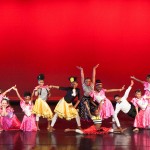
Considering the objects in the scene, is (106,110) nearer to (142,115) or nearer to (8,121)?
(142,115)

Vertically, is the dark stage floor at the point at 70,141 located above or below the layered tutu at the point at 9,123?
below

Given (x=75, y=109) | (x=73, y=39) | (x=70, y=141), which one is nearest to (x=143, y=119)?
(x=75, y=109)

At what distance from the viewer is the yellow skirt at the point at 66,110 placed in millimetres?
8352

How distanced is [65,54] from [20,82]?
1.45 m

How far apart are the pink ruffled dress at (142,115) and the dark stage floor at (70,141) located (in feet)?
0.69

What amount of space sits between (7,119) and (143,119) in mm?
2672

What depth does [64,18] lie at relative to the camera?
11.8 meters

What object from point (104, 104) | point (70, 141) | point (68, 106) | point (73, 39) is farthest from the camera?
point (73, 39)

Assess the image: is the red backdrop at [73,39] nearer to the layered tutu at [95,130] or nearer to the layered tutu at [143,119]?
the layered tutu at [143,119]

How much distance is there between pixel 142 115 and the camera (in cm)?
873

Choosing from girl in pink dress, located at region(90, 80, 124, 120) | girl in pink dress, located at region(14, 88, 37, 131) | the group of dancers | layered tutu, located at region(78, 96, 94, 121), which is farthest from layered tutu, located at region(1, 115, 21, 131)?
girl in pink dress, located at region(90, 80, 124, 120)

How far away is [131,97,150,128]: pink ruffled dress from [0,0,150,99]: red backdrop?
309cm

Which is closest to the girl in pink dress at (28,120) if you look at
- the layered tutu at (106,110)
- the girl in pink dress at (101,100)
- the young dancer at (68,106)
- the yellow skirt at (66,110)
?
the young dancer at (68,106)

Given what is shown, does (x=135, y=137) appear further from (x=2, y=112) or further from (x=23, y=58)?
(x=23, y=58)
